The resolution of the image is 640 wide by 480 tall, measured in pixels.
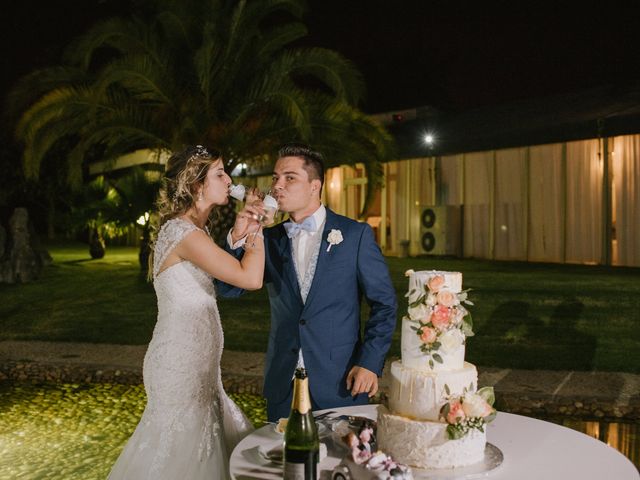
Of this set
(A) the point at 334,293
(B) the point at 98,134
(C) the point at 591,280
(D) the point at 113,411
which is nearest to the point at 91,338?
(D) the point at 113,411

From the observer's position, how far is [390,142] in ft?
54.0

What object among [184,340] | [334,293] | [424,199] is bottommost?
[184,340]

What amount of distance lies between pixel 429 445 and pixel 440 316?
18.0 inches

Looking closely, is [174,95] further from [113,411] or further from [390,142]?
[113,411]

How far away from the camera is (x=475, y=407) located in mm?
2402

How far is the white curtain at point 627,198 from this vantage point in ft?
67.3

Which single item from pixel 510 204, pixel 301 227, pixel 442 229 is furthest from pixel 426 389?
pixel 442 229

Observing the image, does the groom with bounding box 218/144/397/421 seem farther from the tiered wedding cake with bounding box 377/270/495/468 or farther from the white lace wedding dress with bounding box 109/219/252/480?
the tiered wedding cake with bounding box 377/270/495/468

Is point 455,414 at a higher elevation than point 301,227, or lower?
lower

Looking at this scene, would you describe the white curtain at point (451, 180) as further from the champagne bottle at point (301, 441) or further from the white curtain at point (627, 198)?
the champagne bottle at point (301, 441)

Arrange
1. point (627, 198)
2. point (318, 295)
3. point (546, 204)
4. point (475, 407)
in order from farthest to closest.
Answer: point (546, 204)
point (627, 198)
point (318, 295)
point (475, 407)

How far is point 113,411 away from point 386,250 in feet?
70.7

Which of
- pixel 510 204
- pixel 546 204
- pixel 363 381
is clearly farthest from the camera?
pixel 510 204

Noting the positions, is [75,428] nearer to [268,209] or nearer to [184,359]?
[184,359]
